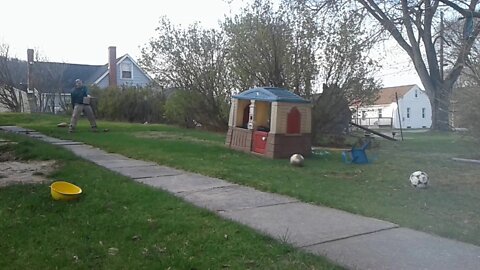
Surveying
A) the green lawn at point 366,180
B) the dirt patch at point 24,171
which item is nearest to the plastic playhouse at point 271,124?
the green lawn at point 366,180

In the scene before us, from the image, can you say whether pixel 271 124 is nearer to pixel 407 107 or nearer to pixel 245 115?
pixel 245 115

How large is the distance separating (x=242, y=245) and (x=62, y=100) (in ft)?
105

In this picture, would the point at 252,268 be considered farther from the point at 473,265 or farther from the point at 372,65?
the point at 372,65

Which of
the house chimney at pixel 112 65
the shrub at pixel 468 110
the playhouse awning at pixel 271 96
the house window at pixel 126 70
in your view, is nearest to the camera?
the shrub at pixel 468 110

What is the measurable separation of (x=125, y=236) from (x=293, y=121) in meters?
7.07

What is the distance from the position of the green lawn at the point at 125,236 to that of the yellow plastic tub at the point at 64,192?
0.08 m

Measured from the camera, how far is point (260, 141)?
10.9 meters

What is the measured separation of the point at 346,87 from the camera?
14.3 m

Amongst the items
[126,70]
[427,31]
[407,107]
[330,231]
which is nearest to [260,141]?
[330,231]

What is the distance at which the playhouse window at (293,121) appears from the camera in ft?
34.8

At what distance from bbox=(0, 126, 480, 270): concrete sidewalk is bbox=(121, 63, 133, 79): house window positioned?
37.8m

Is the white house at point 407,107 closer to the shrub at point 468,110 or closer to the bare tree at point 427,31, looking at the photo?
the bare tree at point 427,31

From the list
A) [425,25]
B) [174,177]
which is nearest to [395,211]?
[174,177]

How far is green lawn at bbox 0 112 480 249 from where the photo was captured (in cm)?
514
